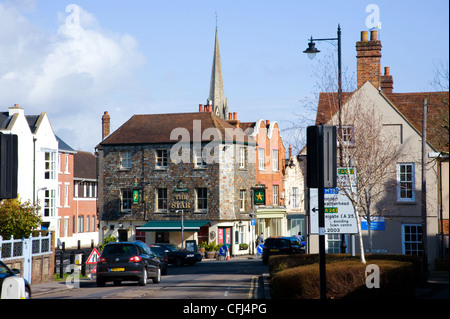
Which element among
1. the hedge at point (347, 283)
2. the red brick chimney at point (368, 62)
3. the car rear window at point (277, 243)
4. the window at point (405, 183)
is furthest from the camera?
the car rear window at point (277, 243)

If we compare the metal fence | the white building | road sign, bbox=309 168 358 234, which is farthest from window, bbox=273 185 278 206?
road sign, bbox=309 168 358 234

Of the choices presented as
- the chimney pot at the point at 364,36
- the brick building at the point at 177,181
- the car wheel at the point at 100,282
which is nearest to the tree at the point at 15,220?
the car wheel at the point at 100,282

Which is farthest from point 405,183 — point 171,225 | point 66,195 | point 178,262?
point 66,195

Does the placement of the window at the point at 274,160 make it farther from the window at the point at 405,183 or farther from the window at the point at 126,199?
the window at the point at 405,183

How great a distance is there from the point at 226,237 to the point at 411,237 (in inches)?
1084

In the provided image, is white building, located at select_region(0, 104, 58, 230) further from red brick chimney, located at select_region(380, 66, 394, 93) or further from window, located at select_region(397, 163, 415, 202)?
window, located at select_region(397, 163, 415, 202)

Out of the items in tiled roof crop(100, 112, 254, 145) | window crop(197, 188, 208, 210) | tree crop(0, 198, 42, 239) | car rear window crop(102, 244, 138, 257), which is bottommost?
car rear window crop(102, 244, 138, 257)

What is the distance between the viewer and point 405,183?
34.6 m

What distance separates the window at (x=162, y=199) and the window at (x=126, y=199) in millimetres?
2834

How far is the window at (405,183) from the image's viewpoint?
34188 mm

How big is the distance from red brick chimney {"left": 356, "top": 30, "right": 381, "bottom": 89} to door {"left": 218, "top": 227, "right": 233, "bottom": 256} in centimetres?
2758

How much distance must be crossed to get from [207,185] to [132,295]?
3933 centimetres

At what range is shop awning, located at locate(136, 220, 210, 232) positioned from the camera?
58.8 metres

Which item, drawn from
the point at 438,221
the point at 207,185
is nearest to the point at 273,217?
the point at 207,185
